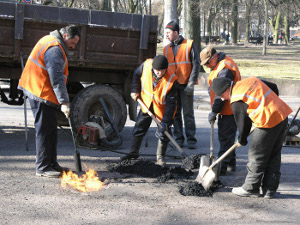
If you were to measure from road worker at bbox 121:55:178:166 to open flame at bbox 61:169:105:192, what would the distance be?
830 mm

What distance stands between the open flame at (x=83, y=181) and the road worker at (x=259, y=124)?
1.53 m

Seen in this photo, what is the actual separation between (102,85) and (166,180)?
103 inches

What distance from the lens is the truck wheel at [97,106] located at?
783 cm

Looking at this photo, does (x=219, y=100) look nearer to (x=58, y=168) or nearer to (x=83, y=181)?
(x=83, y=181)

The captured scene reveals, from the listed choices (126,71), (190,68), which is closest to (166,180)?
(190,68)

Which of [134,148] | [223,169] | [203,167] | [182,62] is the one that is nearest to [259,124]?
[203,167]

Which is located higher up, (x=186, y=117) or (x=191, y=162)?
(x=186, y=117)

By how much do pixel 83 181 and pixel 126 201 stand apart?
0.84 meters

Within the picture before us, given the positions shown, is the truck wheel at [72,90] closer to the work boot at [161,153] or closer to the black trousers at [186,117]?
the black trousers at [186,117]

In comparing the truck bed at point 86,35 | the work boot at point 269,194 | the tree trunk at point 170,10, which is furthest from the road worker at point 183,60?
the tree trunk at point 170,10

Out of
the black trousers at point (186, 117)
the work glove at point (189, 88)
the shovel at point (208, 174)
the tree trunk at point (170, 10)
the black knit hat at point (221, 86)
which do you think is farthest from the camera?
the tree trunk at point (170, 10)

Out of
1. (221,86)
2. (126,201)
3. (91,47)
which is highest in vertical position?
(91,47)

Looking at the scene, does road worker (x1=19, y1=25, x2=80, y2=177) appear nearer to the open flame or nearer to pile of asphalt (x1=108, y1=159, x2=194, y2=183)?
the open flame

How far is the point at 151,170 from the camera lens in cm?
625
